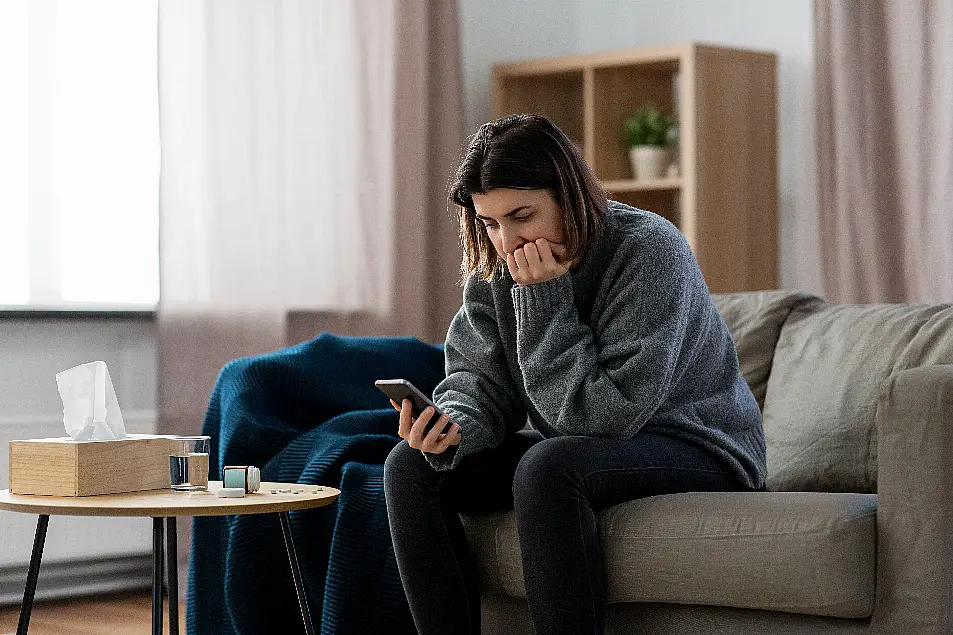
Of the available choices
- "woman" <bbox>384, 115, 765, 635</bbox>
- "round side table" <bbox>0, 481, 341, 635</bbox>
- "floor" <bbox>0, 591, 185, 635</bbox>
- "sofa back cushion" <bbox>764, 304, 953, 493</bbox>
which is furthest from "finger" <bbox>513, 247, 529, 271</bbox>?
"floor" <bbox>0, 591, 185, 635</bbox>

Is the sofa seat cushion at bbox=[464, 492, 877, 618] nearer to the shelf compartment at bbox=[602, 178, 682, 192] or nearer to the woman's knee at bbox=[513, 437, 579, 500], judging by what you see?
the woman's knee at bbox=[513, 437, 579, 500]

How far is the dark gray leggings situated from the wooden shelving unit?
170 cm

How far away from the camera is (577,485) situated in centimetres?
189

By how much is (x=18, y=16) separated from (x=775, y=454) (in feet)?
6.93

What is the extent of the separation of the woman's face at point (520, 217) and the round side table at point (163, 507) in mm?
464

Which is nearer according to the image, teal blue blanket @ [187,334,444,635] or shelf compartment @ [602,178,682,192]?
teal blue blanket @ [187,334,444,635]

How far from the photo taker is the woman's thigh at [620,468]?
1.88 m

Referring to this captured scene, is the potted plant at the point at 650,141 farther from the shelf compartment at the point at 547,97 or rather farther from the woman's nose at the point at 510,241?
the woman's nose at the point at 510,241

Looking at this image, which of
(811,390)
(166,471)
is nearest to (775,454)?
(811,390)

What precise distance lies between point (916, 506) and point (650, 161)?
2.20 m

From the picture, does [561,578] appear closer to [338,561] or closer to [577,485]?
[577,485]

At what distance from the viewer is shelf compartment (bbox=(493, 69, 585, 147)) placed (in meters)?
4.15

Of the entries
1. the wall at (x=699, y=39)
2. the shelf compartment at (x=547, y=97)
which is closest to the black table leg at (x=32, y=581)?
the wall at (x=699, y=39)

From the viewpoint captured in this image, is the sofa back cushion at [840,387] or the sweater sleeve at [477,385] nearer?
the sweater sleeve at [477,385]
